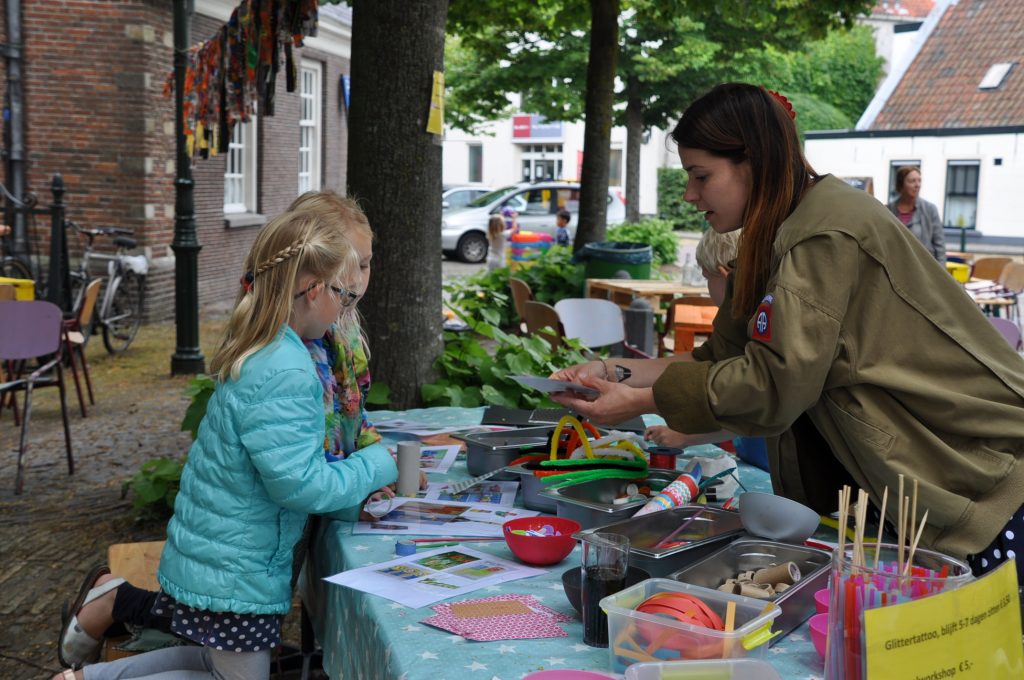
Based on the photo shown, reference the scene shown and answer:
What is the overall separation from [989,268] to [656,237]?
8.14 meters

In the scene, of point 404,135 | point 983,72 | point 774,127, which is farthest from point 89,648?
point 983,72

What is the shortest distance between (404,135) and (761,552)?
316 cm

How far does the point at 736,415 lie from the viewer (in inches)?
81.4

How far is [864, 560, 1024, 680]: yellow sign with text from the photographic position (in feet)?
4.17

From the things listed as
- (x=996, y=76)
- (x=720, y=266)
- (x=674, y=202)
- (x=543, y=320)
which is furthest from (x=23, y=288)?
(x=674, y=202)

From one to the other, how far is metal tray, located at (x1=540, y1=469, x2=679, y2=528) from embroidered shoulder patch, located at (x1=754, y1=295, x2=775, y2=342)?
23.2 inches

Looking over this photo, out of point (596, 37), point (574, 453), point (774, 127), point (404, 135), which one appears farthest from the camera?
point (596, 37)

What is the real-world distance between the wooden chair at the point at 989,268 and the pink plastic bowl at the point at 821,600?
12.3 m

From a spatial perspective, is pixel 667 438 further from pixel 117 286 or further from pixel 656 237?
pixel 656 237

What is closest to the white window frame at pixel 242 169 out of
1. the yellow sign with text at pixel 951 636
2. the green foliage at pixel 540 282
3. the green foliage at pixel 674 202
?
the green foliage at pixel 540 282

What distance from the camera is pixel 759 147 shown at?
2129mm

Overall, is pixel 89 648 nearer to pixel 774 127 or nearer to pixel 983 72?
pixel 774 127

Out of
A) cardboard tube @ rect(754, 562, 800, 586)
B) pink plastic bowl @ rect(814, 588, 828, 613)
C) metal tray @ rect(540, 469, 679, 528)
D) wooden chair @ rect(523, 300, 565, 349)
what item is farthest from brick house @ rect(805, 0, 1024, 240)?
pink plastic bowl @ rect(814, 588, 828, 613)

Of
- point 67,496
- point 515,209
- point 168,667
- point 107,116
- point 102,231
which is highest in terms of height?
point 107,116
